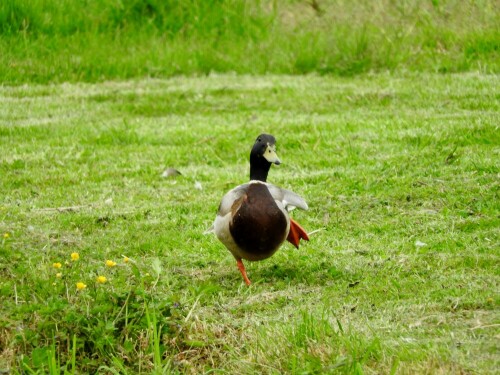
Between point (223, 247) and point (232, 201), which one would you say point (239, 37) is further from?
point (232, 201)

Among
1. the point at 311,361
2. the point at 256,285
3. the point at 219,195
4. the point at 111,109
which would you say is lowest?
the point at 111,109

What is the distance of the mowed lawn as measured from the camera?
4.28 meters

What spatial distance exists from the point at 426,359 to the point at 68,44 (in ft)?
31.2

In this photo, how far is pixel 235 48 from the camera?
1280 cm

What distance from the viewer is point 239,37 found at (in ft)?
42.7

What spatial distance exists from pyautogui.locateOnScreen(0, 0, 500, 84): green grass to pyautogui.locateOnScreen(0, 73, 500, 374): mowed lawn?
423 millimetres

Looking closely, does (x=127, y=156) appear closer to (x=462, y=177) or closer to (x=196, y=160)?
(x=196, y=160)

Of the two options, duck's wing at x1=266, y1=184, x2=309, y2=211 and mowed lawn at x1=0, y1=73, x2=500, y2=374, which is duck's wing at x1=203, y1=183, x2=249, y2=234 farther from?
mowed lawn at x1=0, y1=73, x2=500, y2=374

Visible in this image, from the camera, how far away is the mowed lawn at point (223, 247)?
4.28 meters

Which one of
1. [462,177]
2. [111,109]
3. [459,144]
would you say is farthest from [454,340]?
[111,109]

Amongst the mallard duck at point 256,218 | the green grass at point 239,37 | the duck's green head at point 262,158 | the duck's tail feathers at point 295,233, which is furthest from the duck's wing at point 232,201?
the green grass at point 239,37

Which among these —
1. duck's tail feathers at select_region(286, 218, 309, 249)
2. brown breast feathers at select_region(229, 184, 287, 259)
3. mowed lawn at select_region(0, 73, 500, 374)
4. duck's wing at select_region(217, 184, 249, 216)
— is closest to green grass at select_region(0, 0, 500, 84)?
mowed lawn at select_region(0, 73, 500, 374)

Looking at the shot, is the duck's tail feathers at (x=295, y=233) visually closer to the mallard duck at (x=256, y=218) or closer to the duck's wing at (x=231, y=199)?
the mallard duck at (x=256, y=218)

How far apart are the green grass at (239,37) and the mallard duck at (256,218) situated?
6.50 m
